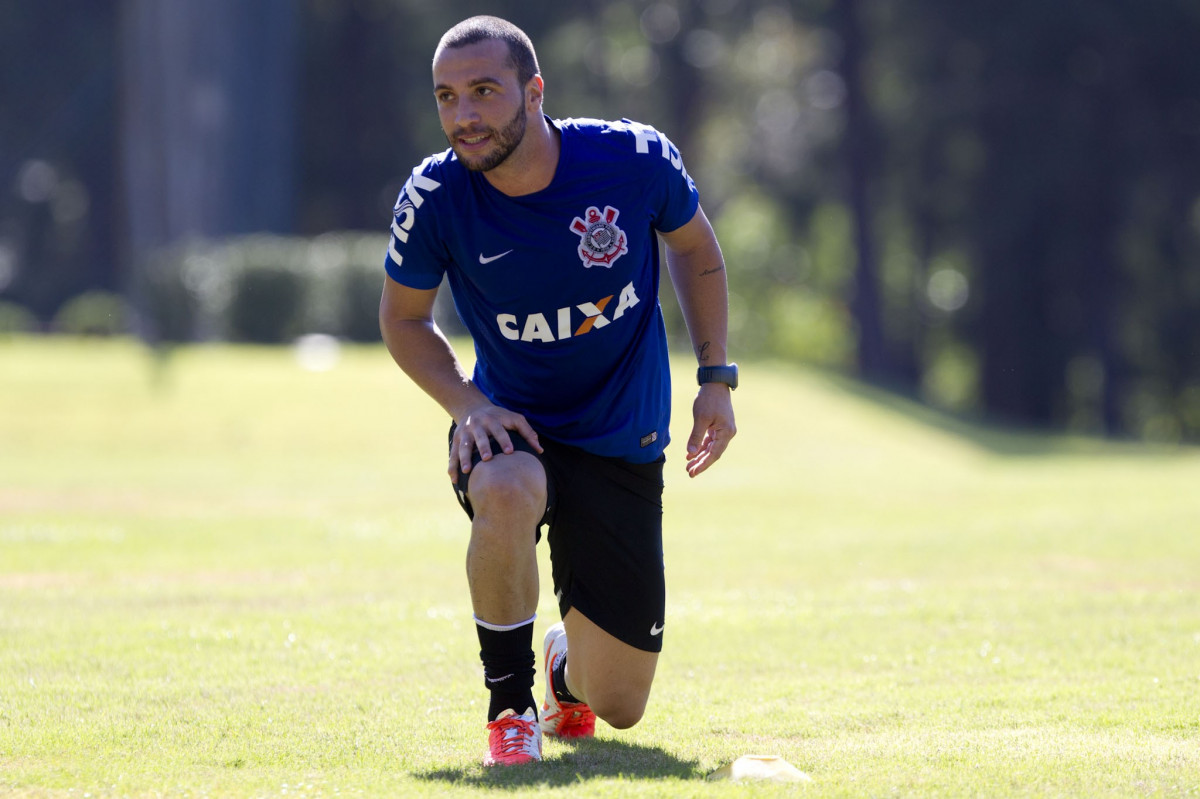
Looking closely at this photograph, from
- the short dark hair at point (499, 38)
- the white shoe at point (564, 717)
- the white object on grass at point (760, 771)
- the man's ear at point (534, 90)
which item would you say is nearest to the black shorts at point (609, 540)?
the white shoe at point (564, 717)

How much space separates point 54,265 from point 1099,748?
→ 192 feet

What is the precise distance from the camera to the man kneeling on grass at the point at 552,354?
505cm

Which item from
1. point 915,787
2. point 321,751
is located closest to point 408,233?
point 321,751

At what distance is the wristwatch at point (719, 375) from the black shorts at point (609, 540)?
366 mm

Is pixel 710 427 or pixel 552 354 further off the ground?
pixel 552 354

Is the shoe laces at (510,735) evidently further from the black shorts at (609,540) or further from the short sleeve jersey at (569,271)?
the short sleeve jersey at (569,271)

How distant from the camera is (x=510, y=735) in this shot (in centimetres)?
495

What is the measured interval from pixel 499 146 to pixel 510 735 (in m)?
1.94

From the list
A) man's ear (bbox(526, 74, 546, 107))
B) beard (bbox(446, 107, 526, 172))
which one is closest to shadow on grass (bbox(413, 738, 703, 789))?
beard (bbox(446, 107, 526, 172))

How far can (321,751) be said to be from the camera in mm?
5125

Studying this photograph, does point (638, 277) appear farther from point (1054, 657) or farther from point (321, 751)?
point (1054, 657)

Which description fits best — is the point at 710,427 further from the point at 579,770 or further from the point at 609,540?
the point at 579,770

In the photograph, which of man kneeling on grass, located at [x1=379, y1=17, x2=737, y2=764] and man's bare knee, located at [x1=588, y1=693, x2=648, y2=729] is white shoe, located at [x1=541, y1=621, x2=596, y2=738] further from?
man's bare knee, located at [x1=588, y1=693, x2=648, y2=729]

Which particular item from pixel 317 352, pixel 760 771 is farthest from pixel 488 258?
pixel 317 352
